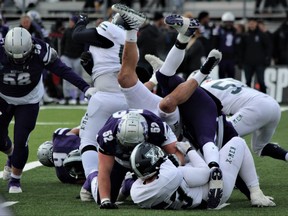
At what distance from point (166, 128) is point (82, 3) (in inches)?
651

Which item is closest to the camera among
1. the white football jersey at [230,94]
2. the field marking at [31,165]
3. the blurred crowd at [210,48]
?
the white football jersey at [230,94]

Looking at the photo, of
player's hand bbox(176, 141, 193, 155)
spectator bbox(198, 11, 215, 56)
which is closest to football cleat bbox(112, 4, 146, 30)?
player's hand bbox(176, 141, 193, 155)

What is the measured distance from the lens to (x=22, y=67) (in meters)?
8.14

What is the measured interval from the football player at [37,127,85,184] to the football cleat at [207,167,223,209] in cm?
196

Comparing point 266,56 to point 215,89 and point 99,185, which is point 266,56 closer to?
point 215,89

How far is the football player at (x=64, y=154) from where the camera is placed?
8594 mm

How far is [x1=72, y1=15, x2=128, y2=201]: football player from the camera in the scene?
26.8 ft

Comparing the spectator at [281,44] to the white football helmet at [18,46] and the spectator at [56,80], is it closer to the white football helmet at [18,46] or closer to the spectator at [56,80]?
the spectator at [56,80]

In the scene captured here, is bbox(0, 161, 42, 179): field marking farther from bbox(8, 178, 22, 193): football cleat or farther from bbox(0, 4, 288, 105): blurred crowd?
bbox(0, 4, 288, 105): blurred crowd

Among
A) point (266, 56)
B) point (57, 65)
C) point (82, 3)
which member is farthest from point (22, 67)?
point (82, 3)

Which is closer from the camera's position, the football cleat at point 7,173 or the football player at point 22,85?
the football player at point 22,85

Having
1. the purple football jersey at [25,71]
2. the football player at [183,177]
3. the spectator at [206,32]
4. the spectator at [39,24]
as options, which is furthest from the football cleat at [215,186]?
the spectator at [206,32]

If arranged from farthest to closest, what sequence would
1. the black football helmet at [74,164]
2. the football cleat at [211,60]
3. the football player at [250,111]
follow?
the football player at [250,111]
the black football helmet at [74,164]
the football cleat at [211,60]

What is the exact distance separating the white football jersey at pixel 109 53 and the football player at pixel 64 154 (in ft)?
2.87
